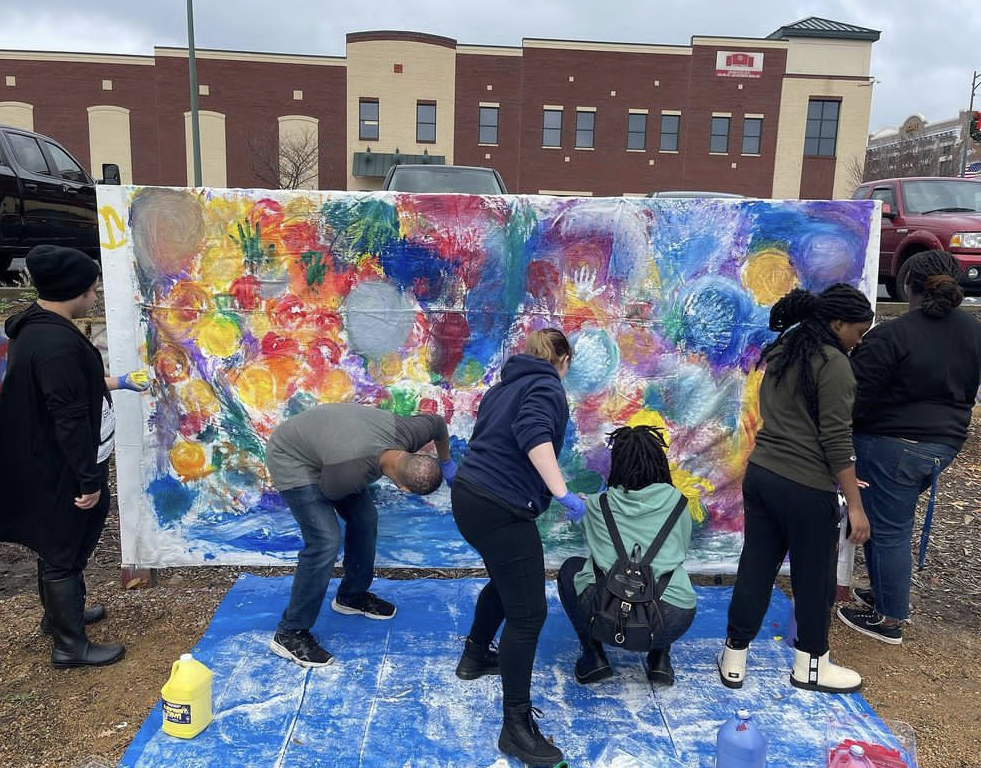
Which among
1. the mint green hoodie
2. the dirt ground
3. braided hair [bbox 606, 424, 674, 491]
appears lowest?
the dirt ground

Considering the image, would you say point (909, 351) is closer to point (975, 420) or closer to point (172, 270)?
point (172, 270)

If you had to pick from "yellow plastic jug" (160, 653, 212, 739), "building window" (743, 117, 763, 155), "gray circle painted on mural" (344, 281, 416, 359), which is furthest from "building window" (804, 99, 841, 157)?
"yellow plastic jug" (160, 653, 212, 739)

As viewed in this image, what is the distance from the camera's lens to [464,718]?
119 inches

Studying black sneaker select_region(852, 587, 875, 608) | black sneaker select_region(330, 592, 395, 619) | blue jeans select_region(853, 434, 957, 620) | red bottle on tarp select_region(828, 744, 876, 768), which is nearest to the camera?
red bottle on tarp select_region(828, 744, 876, 768)

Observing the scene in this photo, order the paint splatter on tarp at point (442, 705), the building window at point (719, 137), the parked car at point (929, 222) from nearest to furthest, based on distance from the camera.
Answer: the paint splatter on tarp at point (442, 705) → the parked car at point (929, 222) → the building window at point (719, 137)

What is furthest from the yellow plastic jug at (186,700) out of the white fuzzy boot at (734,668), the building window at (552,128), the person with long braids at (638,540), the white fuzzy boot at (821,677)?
the building window at (552,128)

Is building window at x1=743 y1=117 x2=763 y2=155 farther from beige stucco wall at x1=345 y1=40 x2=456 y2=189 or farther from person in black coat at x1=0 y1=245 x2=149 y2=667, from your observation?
person in black coat at x1=0 y1=245 x2=149 y2=667

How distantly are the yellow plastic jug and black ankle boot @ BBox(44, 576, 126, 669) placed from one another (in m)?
0.75

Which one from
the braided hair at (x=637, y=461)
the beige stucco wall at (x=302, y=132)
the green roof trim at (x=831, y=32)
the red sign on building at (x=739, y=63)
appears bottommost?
the braided hair at (x=637, y=461)

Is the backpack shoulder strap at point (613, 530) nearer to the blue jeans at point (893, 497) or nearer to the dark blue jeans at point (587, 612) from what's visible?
the dark blue jeans at point (587, 612)

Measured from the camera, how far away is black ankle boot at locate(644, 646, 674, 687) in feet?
10.9

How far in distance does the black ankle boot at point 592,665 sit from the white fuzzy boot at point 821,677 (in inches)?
33.8

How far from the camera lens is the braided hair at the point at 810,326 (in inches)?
115

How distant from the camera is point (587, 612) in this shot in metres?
3.12
